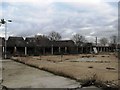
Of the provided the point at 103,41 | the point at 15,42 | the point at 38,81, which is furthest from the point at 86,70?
the point at 103,41

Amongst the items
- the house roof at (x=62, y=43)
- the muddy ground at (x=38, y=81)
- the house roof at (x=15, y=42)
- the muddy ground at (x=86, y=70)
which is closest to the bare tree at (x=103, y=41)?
the house roof at (x=62, y=43)

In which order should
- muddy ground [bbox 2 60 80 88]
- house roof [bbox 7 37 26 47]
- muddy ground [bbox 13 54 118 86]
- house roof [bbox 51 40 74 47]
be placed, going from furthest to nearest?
house roof [bbox 51 40 74 47]
house roof [bbox 7 37 26 47]
muddy ground [bbox 13 54 118 86]
muddy ground [bbox 2 60 80 88]

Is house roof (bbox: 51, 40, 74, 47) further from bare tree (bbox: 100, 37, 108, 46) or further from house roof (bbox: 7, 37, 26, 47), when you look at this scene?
bare tree (bbox: 100, 37, 108, 46)

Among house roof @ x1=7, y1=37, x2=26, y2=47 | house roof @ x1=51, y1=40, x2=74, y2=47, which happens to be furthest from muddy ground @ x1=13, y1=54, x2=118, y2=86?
house roof @ x1=51, y1=40, x2=74, y2=47

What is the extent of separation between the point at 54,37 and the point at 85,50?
29.1 m

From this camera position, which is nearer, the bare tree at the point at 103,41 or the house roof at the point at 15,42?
the house roof at the point at 15,42

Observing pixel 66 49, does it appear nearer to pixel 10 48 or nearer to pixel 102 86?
pixel 10 48

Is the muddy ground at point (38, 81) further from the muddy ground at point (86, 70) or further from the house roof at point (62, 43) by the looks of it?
the house roof at point (62, 43)

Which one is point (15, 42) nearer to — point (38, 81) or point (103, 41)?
point (38, 81)

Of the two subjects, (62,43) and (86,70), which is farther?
(62,43)

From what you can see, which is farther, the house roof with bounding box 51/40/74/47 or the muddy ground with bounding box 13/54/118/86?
the house roof with bounding box 51/40/74/47

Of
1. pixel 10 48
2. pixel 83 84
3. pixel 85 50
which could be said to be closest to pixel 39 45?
pixel 10 48

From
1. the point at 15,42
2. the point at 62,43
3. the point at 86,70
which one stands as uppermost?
the point at 15,42

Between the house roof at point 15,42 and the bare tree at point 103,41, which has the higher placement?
the bare tree at point 103,41
